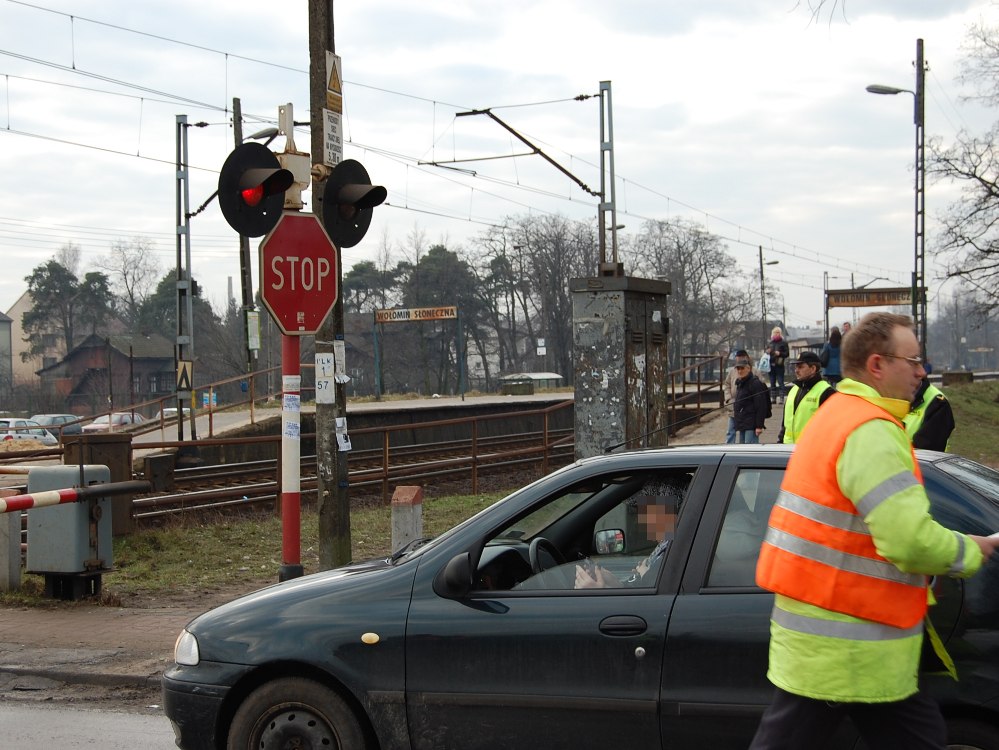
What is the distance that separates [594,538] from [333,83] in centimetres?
541

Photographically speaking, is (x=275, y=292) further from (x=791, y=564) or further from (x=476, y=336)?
(x=476, y=336)

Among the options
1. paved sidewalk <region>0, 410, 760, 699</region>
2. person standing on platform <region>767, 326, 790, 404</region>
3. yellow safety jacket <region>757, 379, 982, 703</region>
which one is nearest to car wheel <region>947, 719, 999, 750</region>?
yellow safety jacket <region>757, 379, 982, 703</region>

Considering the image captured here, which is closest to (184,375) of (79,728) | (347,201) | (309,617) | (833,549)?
(347,201)

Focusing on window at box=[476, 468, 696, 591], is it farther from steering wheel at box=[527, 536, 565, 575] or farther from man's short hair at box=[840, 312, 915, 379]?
man's short hair at box=[840, 312, 915, 379]

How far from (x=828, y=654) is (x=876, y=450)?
56 cm

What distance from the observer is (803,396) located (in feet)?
31.6

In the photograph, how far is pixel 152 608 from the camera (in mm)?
9039

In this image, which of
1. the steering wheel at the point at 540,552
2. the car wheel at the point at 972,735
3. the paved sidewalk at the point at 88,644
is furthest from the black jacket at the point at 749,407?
the car wheel at the point at 972,735

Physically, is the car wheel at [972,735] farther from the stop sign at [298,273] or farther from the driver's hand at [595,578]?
the stop sign at [298,273]

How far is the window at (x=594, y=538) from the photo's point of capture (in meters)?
4.23

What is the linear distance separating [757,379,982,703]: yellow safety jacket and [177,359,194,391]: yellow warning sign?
22624 millimetres

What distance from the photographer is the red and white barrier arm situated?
8164 mm

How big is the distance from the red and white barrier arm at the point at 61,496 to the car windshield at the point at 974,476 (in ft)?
21.9

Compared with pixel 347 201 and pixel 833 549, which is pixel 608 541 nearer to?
pixel 833 549
